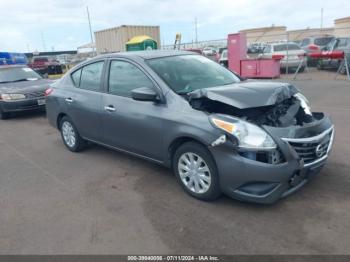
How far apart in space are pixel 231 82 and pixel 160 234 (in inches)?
93.5

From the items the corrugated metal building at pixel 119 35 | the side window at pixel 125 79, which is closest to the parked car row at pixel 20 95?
the side window at pixel 125 79

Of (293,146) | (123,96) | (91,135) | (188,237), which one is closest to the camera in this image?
(188,237)

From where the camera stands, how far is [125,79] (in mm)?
4641

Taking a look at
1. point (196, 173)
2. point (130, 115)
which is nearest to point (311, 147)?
point (196, 173)

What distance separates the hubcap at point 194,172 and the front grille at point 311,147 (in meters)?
0.94

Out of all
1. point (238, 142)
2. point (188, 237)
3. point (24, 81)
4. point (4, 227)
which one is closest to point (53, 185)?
point (4, 227)

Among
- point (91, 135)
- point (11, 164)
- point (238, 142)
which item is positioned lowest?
point (11, 164)

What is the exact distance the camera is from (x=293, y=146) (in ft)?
11.1

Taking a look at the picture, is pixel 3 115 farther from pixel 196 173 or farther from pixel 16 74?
pixel 196 173

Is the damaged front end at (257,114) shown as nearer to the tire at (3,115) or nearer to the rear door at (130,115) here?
the rear door at (130,115)

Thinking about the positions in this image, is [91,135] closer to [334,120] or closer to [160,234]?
[160,234]

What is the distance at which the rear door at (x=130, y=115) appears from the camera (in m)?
4.17

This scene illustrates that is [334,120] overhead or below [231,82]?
below

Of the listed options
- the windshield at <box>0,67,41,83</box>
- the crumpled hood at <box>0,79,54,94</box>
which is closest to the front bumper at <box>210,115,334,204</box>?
the crumpled hood at <box>0,79,54,94</box>
